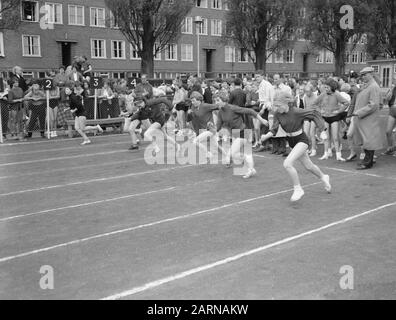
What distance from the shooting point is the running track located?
5.12m

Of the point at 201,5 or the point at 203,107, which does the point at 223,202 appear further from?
the point at 201,5

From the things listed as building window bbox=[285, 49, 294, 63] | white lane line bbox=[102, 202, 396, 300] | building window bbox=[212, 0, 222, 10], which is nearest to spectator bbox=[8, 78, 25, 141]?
white lane line bbox=[102, 202, 396, 300]

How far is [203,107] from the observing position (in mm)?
11812

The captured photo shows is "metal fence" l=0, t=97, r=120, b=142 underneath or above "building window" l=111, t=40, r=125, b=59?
underneath

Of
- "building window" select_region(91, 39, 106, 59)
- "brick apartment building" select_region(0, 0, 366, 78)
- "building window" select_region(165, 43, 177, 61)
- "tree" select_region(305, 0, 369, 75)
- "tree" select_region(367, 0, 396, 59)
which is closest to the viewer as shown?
"tree" select_region(367, 0, 396, 59)

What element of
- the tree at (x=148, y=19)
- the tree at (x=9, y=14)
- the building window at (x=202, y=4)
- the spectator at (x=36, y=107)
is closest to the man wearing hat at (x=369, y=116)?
the spectator at (x=36, y=107)

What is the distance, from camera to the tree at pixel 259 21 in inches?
1754

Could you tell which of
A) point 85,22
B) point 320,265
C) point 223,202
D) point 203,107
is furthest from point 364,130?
point 85,22

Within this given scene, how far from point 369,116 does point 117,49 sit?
46.7m

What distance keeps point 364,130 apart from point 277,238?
5925 millimetres

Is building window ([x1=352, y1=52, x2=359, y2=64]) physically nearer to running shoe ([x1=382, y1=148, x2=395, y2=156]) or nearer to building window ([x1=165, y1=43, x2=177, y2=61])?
building window ([x1=165, y1=43, x2=177, y2=61])

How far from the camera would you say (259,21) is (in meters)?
45.3

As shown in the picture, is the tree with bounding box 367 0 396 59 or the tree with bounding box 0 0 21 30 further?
the tree with bounding box 367 0 396 59

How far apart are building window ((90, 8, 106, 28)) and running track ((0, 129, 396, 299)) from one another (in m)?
44.0
